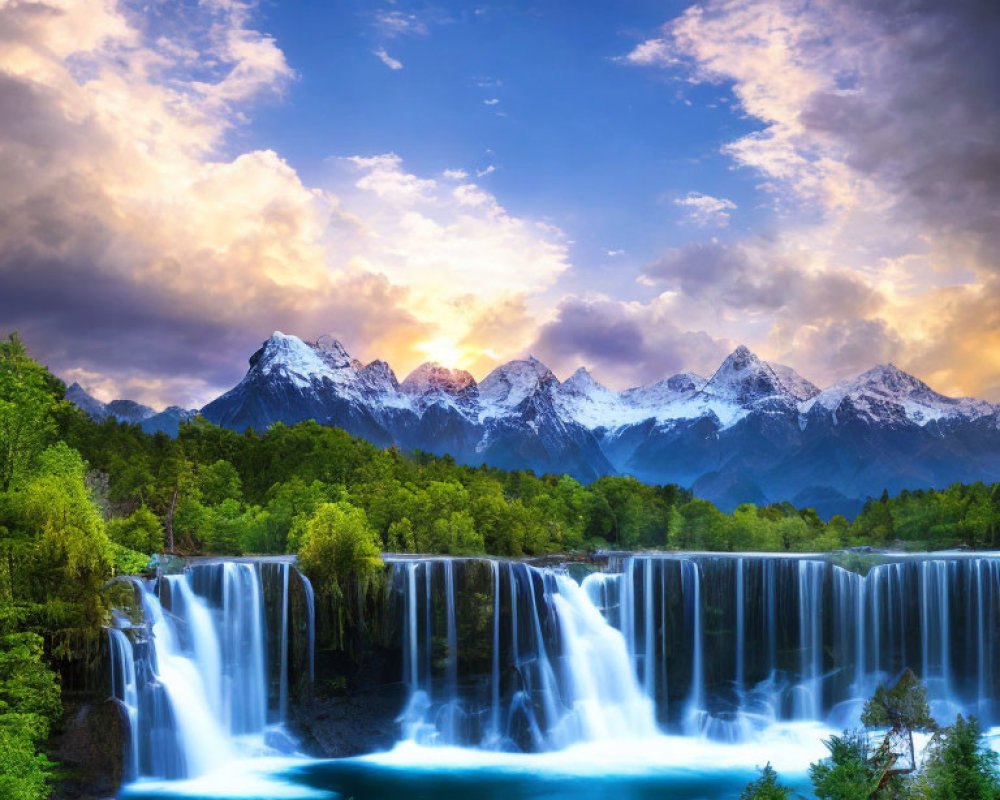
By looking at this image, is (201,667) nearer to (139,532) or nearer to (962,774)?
(139,532)

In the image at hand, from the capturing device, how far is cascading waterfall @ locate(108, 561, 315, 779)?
44844 millimetres

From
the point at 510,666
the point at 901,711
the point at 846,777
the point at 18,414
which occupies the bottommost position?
the point at 510,666

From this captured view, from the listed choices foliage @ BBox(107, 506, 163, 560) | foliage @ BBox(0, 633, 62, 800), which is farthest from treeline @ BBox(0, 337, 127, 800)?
foliage @ BBox(107, 506, 163, 560)

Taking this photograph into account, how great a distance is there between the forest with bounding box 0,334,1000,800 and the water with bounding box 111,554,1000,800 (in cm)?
405

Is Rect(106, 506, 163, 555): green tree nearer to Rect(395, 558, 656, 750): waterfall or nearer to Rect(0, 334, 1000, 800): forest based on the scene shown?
Rect(0, 334, 1000, 800): forest

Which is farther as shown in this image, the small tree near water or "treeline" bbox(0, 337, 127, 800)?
the small tree near water

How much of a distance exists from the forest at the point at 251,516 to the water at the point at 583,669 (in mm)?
4051

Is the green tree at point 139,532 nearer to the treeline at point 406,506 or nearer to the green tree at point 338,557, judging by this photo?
the treeline at point 406,506

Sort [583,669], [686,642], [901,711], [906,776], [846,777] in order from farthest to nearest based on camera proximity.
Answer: [686,642], [583,669], [901,711], [906,776], [846,777]

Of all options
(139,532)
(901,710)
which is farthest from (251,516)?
(901,710)

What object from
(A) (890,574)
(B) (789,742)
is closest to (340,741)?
(B) (789,742)

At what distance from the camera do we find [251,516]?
7375 cm

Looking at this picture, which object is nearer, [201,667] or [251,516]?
[201,667]

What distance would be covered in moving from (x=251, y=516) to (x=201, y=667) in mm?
24765
